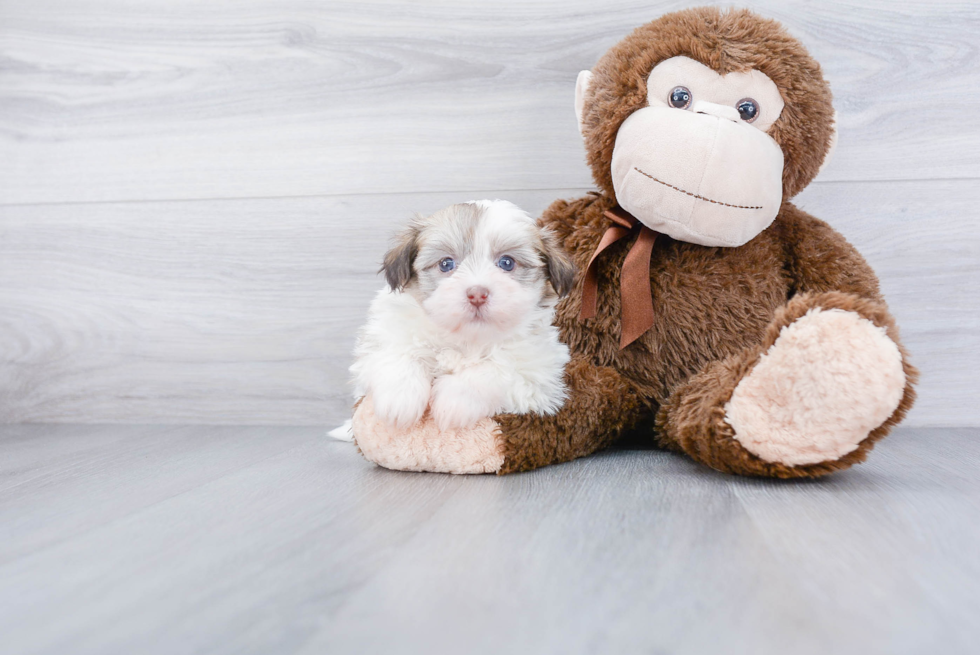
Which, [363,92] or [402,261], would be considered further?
[363,92]

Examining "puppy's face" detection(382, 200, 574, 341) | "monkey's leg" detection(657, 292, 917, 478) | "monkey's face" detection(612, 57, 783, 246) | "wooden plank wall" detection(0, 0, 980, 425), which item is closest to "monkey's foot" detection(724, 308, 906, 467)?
"monkey's leg" detection(657, 292, 917, 478)

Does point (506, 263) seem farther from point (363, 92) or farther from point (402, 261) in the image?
point (363, 92)

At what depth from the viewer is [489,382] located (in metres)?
1.03

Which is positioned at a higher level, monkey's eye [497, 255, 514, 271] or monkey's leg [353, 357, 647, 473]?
monkey's eye [497, 255, 514, 271]

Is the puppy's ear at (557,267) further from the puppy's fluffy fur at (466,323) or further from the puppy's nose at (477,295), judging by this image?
the puppy's nose at (477,295)

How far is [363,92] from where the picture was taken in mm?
1565

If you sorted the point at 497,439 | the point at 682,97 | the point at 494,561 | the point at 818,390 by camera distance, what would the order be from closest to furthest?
the point at 494,561, the point at 818,390, the point at 497,439, the point at 682,97

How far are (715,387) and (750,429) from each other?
11 cm

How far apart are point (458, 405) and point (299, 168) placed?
845 mm

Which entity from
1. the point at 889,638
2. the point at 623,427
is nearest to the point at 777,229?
the point at 623,427

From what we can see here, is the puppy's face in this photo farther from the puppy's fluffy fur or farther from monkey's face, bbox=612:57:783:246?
monkey's face, bbox=612:57:783:246

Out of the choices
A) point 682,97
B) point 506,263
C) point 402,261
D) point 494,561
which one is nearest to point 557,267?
point 506,263

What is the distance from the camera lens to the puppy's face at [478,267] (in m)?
1.00

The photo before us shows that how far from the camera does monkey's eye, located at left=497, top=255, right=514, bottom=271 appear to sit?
3.45 ft
